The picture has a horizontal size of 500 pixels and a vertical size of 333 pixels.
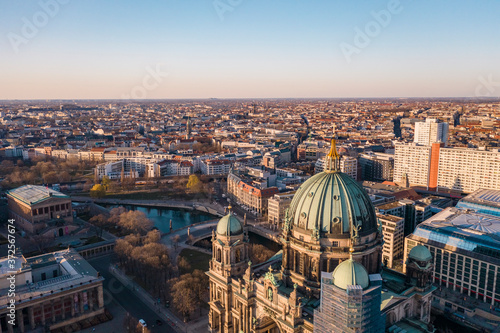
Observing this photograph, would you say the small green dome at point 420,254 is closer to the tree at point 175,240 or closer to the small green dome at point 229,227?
the small green dome at point 229,227

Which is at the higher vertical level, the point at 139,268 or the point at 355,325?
the point at 355,325

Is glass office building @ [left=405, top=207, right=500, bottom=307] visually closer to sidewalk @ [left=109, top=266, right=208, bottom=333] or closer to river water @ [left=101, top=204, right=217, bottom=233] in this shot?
sidewalk @ [left=109, top=266, right=208, bottom=333]

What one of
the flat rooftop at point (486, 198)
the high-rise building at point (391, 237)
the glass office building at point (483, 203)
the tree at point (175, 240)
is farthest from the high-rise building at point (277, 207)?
the flat rooftop at point (486, 198)

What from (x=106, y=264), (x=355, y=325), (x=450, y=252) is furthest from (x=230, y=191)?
(x=355, y=325)

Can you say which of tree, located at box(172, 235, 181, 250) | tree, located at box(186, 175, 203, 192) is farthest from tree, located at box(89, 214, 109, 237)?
tree, located at box(186, 175, 203, 192)

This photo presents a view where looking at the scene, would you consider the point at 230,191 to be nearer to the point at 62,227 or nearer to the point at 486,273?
the point at 62,227

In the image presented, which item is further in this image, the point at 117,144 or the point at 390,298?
the point at 117,144

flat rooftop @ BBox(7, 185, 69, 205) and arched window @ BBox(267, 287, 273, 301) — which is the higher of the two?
arched window @ BBox(267, 287, 273, 301)
